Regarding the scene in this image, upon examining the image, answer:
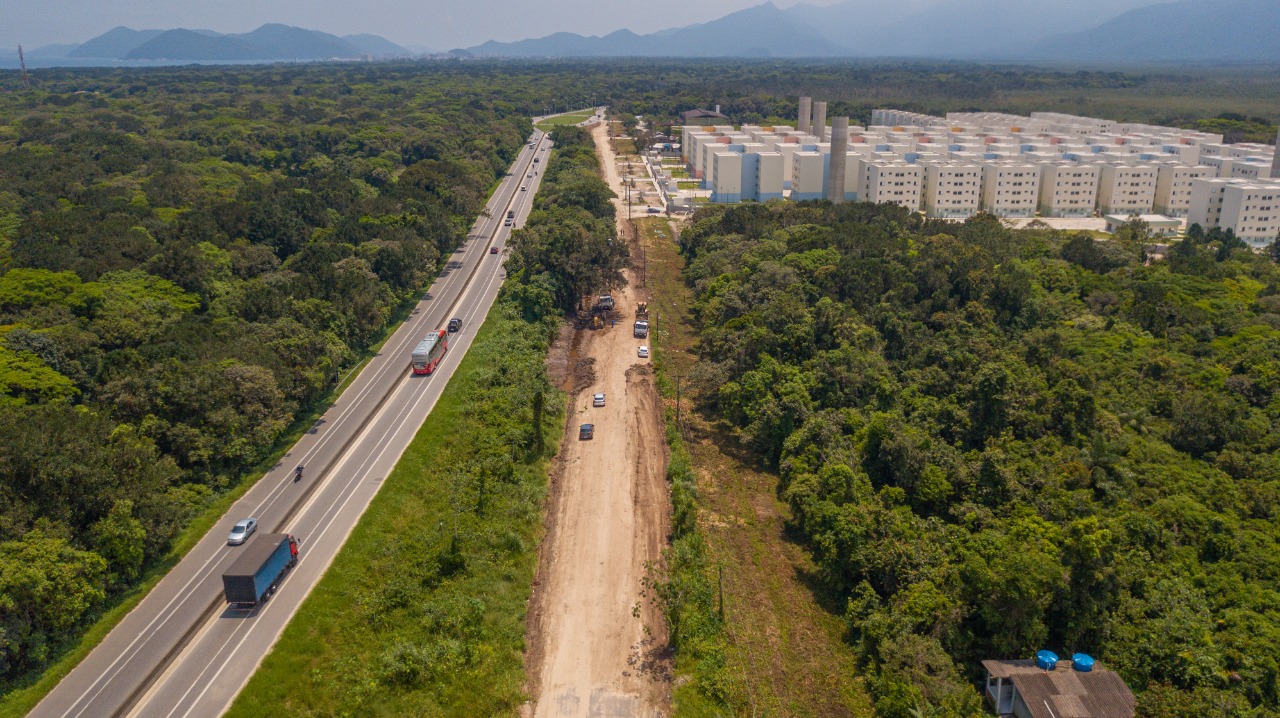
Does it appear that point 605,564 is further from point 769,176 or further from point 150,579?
point 769,176

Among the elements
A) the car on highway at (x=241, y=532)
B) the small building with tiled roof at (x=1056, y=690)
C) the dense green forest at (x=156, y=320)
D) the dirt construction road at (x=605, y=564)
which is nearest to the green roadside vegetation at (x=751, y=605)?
the dirt construction road at (x=605, y=564)

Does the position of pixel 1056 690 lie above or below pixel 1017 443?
below

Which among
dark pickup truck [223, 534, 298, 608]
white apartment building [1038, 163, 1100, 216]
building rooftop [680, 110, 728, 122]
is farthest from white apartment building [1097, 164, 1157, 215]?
dark pickup truck [223, 534, 298, 608]

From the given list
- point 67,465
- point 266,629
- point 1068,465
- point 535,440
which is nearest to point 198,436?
point 67,465

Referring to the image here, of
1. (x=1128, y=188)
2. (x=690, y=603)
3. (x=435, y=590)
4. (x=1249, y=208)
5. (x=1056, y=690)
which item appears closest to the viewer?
(x=1056, y=690)

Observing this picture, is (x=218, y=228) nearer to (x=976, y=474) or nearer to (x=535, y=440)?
(x=535, y=440)

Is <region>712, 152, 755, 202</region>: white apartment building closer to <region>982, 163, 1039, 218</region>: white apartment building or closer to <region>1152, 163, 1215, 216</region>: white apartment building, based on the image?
<region>982, 163, 1039, 218</region>: white apartment building

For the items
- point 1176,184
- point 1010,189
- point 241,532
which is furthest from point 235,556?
point 1176,184
